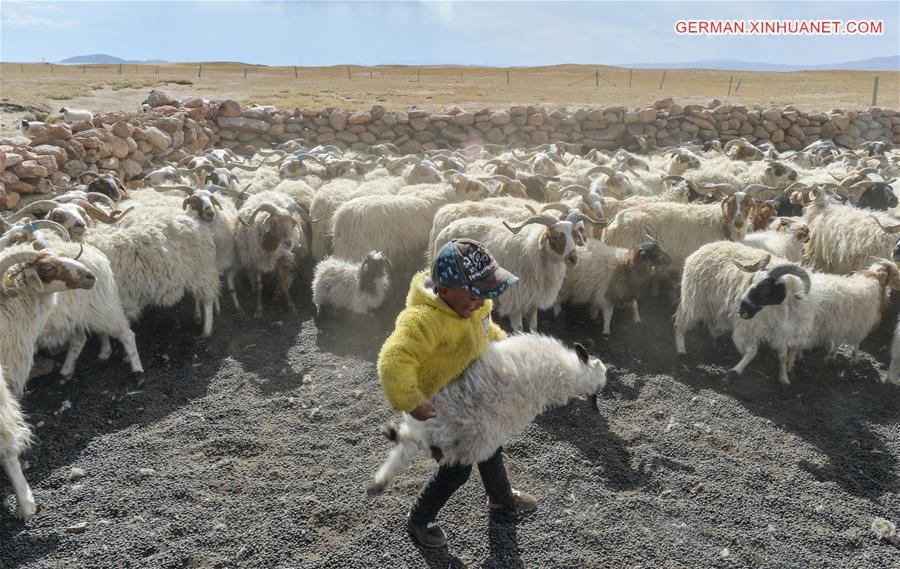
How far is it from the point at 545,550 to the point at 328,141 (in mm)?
17864

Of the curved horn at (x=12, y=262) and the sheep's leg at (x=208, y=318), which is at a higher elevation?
the curved horn at (x=12, y=262)

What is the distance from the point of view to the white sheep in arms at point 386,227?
27.5ft

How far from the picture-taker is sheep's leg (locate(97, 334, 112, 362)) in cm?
637

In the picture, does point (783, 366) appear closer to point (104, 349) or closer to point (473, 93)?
point (104, 349)

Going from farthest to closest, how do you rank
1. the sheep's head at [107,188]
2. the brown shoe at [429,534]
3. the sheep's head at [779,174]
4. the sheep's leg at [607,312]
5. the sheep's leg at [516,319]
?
the sheep's head at [779,174] → the sheep's head at [107,188] → the sheep's leg at [607,312] → the sheep's leg at [516,319] → the brown shoe at [429,534]

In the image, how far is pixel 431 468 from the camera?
4.55 metres

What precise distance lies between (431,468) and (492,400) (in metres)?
1.60

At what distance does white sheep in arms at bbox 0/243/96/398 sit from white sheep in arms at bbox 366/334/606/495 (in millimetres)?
3540

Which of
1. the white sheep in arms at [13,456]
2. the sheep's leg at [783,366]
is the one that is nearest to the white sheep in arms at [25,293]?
the white sheep in arms at [13,456]

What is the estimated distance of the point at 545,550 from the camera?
376 cm

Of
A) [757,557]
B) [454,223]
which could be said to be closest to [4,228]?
[454,223]

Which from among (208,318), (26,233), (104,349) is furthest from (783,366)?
(26,233)

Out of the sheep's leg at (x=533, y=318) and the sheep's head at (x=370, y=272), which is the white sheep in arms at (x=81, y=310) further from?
the sheep's leg at (x=533, y=318)

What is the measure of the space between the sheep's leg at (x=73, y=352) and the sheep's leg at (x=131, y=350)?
360 mm
